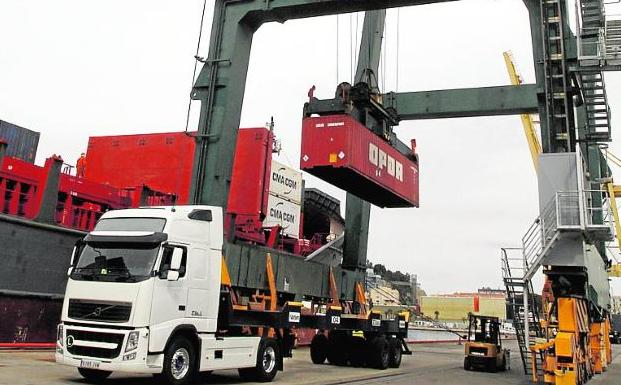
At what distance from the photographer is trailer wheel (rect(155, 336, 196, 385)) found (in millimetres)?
9125

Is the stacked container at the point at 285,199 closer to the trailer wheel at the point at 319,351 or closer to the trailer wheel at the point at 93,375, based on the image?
the trailer wheel at the point at 319,351

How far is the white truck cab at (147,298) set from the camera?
8844mm

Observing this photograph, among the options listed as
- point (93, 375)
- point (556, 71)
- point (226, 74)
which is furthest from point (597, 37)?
point (93, 375)

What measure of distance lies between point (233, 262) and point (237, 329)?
1813 mm

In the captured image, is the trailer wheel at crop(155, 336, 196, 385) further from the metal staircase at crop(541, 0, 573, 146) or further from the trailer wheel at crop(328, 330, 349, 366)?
the metal staircase at crop(541, 0, 573, 146)

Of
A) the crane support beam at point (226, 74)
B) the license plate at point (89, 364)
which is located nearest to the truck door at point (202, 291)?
the license plate at point (89, 364)

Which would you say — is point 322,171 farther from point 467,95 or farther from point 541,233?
point 467,95

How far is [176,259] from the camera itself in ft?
30.9

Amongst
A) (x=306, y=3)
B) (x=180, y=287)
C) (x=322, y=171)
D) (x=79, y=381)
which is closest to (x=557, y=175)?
(x=322, y=171)

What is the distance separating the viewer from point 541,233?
1299 centimetres

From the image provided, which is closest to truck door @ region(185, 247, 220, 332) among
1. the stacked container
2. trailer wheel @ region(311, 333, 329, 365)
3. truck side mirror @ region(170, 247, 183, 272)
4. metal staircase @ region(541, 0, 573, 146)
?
truck side mirror @ region(170, 247, 183, 272)

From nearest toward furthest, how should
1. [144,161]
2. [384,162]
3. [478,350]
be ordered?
[384,162] < [478,350] < [144,161]

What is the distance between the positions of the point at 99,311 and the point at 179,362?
5.30 feet

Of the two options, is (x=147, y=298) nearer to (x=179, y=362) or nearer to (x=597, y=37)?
(x=179, y=362)
